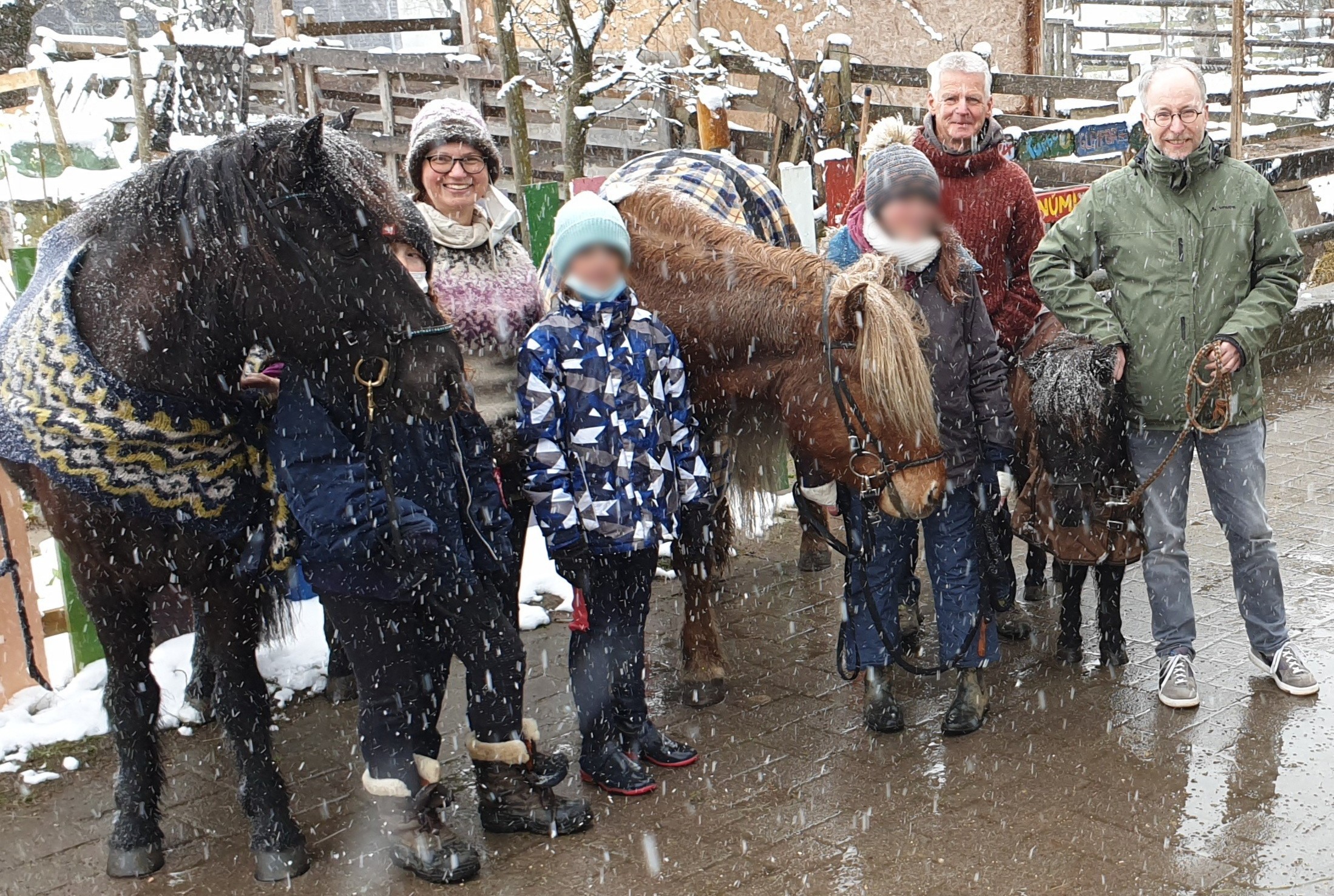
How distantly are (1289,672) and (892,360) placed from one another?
183 centimetres

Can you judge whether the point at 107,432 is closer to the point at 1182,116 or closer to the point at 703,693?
the point at 703,693

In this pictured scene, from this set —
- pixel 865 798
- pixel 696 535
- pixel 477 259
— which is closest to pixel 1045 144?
pixel 696 535

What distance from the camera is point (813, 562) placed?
5781 mm

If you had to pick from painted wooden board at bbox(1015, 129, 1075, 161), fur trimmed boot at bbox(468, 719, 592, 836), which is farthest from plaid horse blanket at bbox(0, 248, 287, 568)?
painted wooden board at bbox(1015, 129, 1075, 161)

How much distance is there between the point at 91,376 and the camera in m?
2.98

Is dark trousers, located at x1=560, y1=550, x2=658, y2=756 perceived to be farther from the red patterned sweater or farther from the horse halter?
the red patterned sweater

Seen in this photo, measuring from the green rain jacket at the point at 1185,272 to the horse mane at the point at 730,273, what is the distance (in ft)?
3.20

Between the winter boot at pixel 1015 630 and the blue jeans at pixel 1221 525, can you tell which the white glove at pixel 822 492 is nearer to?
the blue jeans at pixel 1221 525

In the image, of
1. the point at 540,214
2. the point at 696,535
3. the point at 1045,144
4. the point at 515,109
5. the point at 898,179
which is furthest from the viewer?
the point at 1045,144

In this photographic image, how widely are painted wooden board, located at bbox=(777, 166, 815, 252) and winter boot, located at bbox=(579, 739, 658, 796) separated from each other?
3290 millimetres

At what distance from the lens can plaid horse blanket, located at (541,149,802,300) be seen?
14.9 feet

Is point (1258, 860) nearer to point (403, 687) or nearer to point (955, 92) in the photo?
point (403, 687)

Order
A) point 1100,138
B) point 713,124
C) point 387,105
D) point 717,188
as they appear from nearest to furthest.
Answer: point 717,188, point 1100,138, point 713,124, point 387,105

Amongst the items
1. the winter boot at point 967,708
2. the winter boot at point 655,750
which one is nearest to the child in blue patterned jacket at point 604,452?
the winter boot at point 655,750
